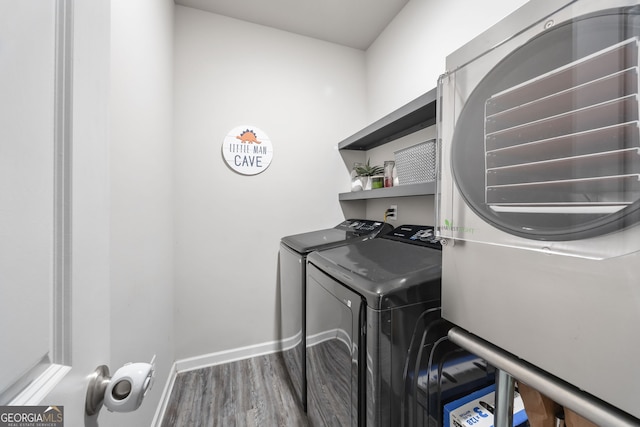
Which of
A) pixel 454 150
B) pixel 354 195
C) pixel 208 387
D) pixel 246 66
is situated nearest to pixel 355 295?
pixel 454 150

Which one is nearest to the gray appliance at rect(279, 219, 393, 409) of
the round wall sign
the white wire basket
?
the white wire basket

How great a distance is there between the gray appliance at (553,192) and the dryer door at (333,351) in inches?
15.4

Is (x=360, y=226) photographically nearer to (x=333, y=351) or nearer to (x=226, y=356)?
(x=333, y=351)

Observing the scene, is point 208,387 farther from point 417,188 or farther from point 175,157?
point 417,188

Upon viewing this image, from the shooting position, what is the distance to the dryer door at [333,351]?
3.13 ft

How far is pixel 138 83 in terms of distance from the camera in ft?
3.89

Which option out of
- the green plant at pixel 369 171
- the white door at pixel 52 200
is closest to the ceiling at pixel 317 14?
the green plant at pixel 369 171

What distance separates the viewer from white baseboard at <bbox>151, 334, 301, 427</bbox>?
1717 millimetres

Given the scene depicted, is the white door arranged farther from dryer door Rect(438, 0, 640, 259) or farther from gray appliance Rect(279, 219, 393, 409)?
gray appliance Rect(279, 219, 393, 409)

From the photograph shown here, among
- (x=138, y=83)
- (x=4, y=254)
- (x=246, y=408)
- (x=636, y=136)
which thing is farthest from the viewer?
(x=246, y=408)

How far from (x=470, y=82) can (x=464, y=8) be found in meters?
1.20

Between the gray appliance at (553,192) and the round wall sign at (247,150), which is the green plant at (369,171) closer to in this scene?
the round wall sign at (247,150)

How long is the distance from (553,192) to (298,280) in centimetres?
137

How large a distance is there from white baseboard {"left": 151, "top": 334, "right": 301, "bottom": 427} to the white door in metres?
1.38
